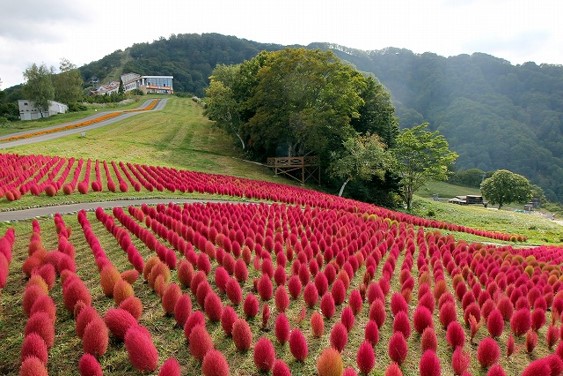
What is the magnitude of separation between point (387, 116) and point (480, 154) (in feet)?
213

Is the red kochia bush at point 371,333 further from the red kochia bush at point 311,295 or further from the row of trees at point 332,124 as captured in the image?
the row of trees at point 332,124

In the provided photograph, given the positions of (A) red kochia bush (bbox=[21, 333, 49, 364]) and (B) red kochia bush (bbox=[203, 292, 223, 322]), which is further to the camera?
(B) red kochia bush (bbox=[203, 292, 223, 322])

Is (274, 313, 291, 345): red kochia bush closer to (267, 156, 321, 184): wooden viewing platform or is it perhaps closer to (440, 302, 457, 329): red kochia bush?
(440, 302, 457, 329): red kochia bush

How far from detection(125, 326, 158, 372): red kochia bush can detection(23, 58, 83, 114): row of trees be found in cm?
6046

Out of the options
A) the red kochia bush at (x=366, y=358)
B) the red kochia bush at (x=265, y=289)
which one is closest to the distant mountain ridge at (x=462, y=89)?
the red kochia bush at (x=265, y=289)

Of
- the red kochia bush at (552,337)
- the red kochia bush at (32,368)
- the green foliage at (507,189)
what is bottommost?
the green foliage at (507,189)

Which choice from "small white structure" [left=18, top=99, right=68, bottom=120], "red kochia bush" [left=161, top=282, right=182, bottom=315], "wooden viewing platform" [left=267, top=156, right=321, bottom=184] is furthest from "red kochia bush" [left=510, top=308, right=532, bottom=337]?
"small white structure" [left=18, top=99, right=68, bottom=120]

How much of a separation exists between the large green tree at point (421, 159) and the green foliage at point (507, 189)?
29109 mm

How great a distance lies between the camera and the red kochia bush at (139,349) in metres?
4.45

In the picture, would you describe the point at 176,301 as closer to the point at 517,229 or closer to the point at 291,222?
the point at 291,222

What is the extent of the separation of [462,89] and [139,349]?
422ft

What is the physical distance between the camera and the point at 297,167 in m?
35.5

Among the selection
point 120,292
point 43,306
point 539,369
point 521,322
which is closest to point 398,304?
point 521,322

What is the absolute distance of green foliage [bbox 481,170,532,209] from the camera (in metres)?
57.1
